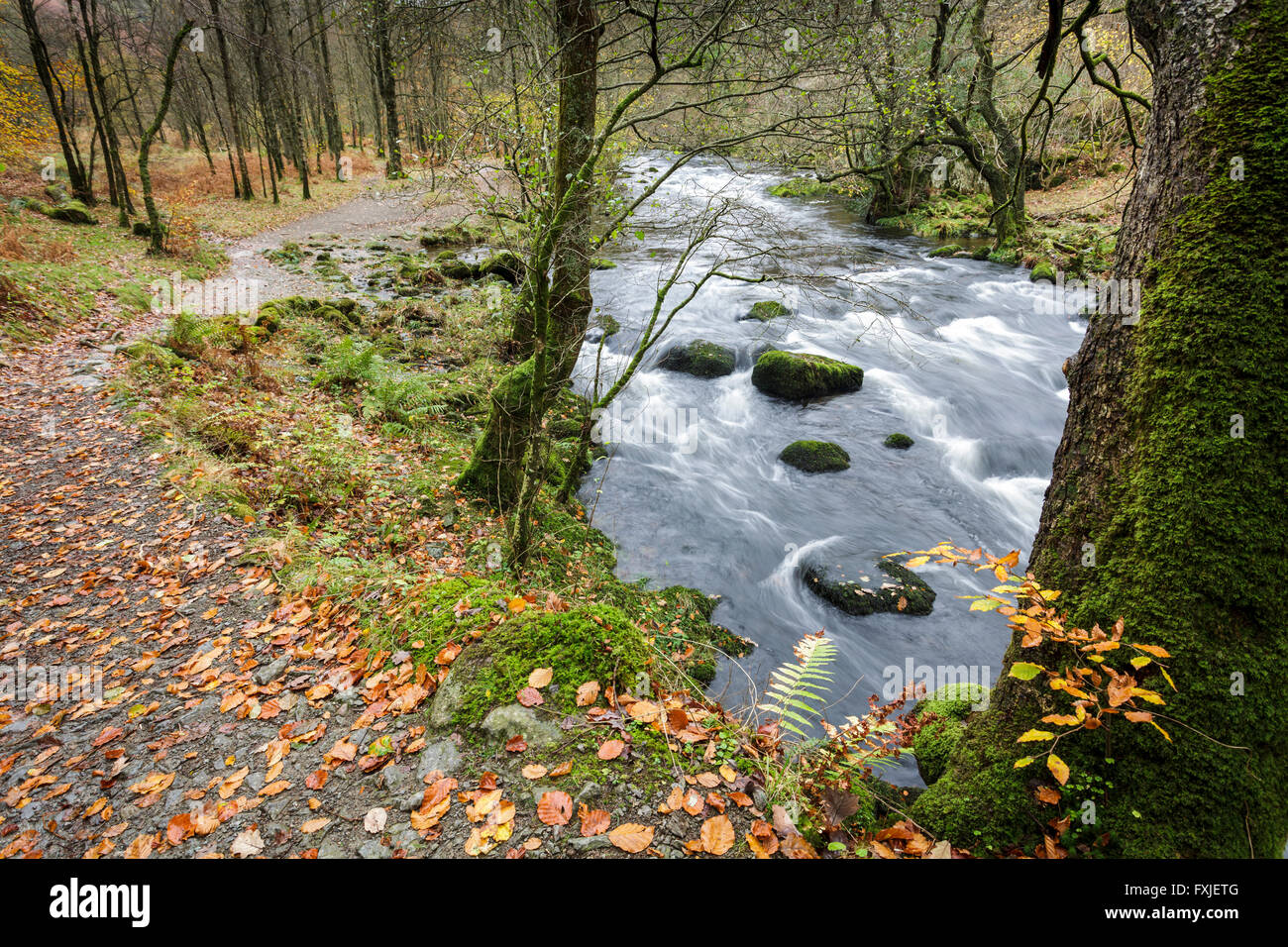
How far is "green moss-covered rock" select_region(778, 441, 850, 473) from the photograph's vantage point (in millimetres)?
9773

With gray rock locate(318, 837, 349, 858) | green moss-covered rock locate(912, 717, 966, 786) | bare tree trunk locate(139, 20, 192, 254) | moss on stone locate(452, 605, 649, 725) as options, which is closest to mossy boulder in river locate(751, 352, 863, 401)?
green moss-covered rock locate(912, 717, 966, 786)

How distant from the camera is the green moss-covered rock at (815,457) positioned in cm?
977

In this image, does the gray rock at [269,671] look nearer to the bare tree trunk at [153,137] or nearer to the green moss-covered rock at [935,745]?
the green moss-covered rock at [935,745]

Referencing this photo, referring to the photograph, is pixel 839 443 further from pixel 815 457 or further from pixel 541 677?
pixel 541 677

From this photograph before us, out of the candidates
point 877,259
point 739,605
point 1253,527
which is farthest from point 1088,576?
point 877,259

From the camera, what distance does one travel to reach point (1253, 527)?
241 cm

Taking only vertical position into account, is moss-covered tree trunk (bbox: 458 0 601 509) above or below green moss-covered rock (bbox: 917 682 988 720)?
above

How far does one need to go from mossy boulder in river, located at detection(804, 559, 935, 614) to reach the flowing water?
0.42 feet

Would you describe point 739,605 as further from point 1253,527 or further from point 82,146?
point 82,146

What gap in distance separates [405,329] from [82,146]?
29.4m

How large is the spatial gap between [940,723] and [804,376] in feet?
26.7

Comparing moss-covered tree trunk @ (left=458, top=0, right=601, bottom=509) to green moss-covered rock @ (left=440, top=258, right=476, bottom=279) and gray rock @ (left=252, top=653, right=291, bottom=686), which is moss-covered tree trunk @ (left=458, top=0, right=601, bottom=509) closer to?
gray rock @ (left=252, top=653, right=291, bottom=686)

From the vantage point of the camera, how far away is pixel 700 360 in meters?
12.6
